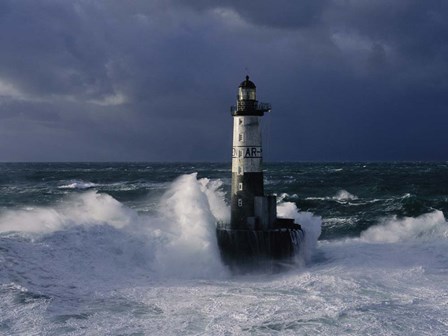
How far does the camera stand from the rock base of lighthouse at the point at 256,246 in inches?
755

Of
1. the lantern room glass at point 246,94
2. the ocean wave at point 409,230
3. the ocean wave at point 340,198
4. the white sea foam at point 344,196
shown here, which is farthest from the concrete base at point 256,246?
the white sea foam at point 344,196

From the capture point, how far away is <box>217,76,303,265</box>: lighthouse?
19.3 m

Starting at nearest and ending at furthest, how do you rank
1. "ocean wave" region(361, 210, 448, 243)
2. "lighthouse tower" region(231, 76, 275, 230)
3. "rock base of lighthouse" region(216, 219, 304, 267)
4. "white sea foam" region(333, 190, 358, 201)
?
"rock base of lighthouse" region(216, 219, 304, 267), "lighthouse tower" region(231, 76, 275, 230), "ocean wave" region(361, 210, 448, 243), "white sea foam" region(333, 190, 358, 201)

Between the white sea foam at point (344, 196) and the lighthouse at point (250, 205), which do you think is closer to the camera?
the lighthouse at point (250, 205)

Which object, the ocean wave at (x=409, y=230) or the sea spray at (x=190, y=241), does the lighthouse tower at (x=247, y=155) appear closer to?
the sea spray at (x=190, y=241)

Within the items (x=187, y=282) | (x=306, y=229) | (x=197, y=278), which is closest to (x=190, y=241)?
(x=197, y=278)

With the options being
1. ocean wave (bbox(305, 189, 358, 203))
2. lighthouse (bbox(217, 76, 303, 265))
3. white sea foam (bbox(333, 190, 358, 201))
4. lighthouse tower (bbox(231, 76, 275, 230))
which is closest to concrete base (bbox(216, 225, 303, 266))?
lighthouse (bbox(217, 76, 303, 265))

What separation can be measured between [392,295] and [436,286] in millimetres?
1944

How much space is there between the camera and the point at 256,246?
1930 cm

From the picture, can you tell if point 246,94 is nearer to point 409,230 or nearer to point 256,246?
point 256,246

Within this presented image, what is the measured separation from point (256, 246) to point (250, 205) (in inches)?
59.6

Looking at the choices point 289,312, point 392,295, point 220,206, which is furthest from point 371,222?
point 289,312

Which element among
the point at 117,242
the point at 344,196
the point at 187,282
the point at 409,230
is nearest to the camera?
the point at 187,282

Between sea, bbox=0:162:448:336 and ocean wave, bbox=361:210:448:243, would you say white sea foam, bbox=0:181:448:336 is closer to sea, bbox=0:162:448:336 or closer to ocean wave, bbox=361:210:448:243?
sea, bbox=0:162:448:336
